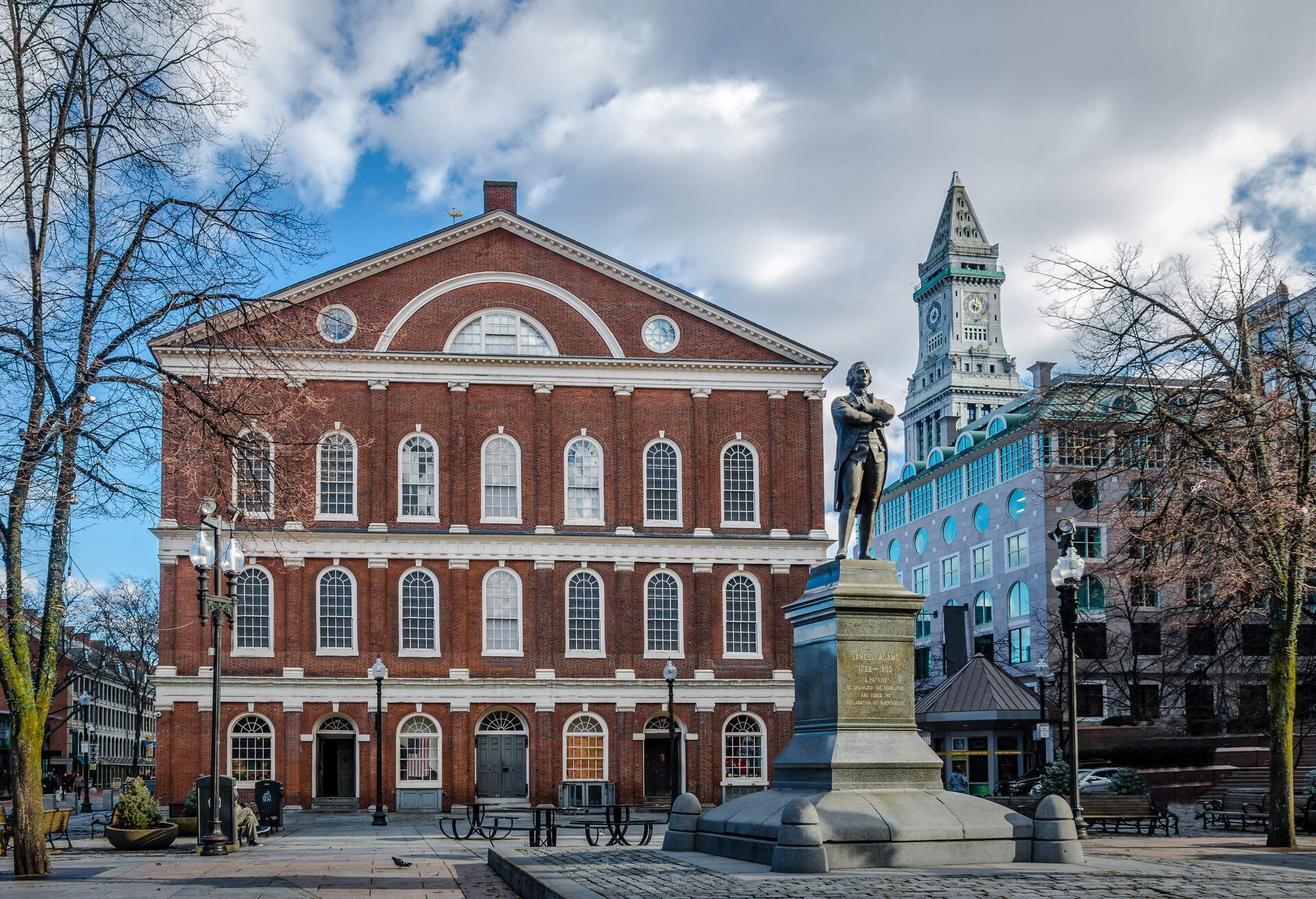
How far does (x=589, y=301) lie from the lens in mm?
50625

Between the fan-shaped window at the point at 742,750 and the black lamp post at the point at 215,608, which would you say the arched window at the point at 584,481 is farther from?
the black lamp post at the point at 215,608

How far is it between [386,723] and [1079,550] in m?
37.1

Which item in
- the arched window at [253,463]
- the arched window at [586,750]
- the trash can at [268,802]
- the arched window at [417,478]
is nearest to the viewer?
the arched window at [253,463]

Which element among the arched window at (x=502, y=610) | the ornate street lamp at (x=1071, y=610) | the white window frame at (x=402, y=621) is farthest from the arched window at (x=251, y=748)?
the ornate street lamp at (x=1071, y=610)

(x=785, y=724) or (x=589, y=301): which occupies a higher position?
(x=589, y=301)

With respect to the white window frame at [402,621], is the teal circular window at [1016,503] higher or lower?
higher

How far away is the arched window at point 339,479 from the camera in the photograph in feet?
158

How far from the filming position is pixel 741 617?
163 ft

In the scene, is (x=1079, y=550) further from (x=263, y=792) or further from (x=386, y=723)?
(x=263, y=792)

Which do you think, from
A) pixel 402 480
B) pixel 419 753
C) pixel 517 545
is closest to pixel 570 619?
pixel 517 545

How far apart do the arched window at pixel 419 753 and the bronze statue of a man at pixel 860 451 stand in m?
32.8

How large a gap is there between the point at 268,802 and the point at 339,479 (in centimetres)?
1697

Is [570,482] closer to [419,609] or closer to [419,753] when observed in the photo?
[419,609]

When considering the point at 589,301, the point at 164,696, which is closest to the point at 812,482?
the point at 589,301
